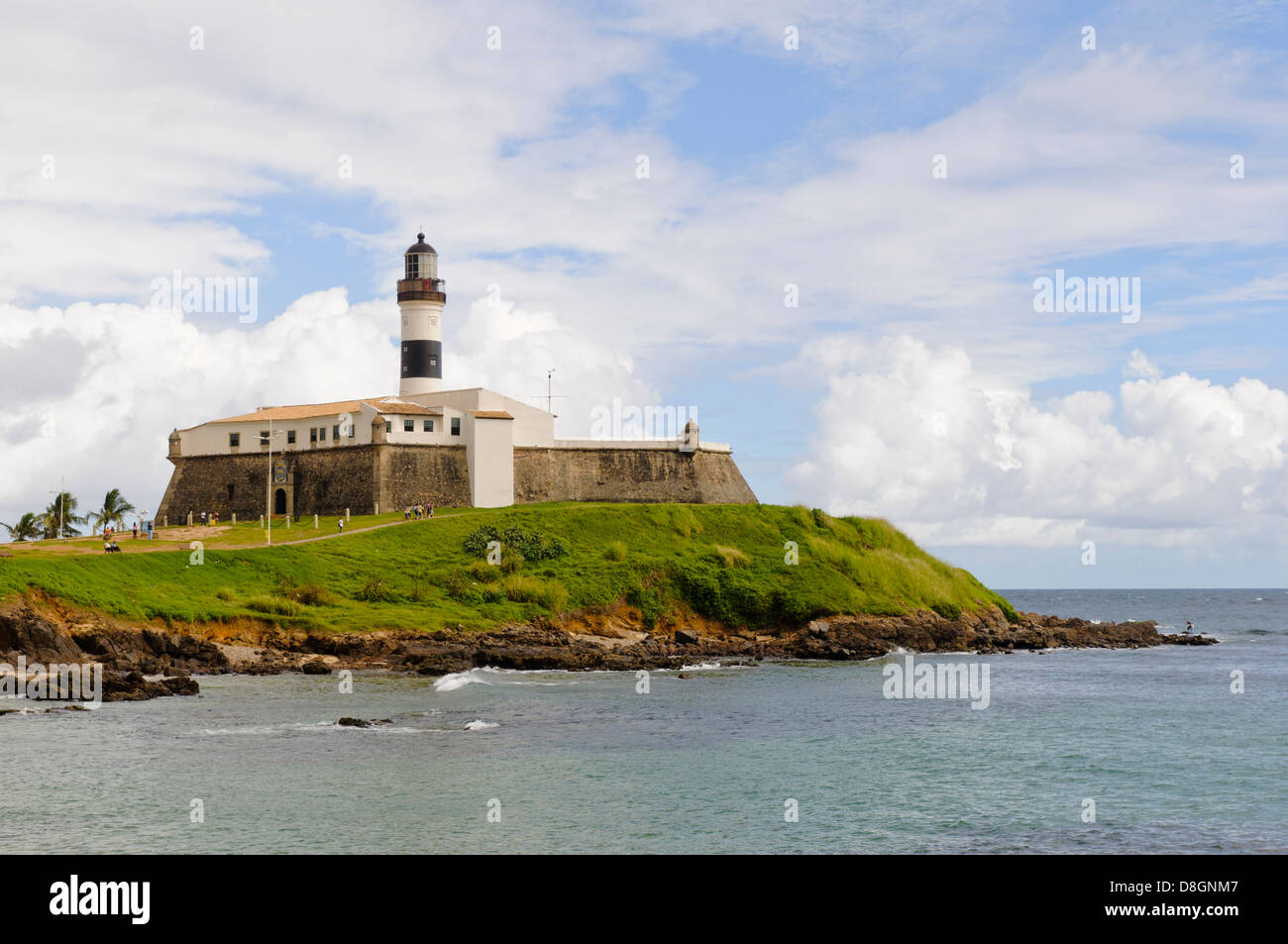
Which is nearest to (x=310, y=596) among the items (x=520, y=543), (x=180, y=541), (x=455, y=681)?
(x=180, y=541)

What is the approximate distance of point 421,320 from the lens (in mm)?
75062

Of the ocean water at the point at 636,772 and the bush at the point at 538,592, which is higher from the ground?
the bush at the point at 538,592

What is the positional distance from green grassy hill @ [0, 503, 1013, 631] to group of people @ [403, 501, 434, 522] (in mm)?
2621

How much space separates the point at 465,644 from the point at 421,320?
30.1 metres

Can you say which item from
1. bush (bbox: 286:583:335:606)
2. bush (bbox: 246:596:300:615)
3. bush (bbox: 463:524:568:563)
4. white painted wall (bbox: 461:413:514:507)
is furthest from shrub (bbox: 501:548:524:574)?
bush (bbox: 246:596:300:615)

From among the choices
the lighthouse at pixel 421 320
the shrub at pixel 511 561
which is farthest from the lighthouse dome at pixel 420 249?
the shrub at pixel 511 561

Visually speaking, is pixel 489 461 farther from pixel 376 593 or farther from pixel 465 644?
pixel 465 644

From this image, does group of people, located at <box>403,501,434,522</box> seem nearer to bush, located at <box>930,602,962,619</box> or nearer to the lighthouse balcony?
the lighthouse balcony

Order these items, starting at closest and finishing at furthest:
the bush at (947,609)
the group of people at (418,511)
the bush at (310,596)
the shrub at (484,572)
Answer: the bush at (310,596) < the shrub at (484,572) < the bush at (947,609) < the group of people at (418,511)

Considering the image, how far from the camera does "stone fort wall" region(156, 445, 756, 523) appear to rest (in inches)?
2783

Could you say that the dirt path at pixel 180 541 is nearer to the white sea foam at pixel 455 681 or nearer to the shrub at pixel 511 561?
the shrub at pixel 511 561

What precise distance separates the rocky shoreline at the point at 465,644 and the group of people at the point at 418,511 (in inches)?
573

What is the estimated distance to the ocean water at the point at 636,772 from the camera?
19641mm
